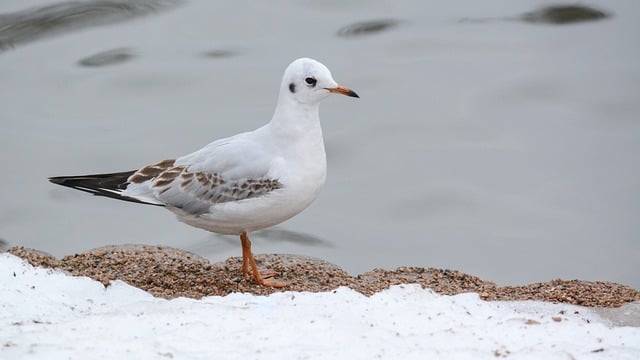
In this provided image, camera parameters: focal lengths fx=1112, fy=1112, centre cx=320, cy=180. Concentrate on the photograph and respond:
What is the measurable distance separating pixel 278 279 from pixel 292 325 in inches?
60.3

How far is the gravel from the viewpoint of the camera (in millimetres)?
4984

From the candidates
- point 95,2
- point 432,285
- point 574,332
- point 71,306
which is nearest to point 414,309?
point 574,332

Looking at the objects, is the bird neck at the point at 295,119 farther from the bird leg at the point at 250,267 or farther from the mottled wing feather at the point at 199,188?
the bird leg at the point at 250,267

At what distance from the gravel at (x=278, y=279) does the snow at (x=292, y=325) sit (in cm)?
24

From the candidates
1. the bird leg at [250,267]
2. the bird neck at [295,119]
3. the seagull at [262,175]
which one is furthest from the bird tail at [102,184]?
the bird neck at [295,119]

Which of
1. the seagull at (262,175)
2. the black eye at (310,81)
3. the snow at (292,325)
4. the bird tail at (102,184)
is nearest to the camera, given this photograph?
the snow at (292,325)

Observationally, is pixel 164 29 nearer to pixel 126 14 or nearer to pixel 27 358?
pixel 126 14

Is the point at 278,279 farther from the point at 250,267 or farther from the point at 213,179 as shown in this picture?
the point at 213,179

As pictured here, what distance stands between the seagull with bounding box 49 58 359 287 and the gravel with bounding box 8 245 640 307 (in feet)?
0.60

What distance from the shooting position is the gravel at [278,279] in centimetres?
498

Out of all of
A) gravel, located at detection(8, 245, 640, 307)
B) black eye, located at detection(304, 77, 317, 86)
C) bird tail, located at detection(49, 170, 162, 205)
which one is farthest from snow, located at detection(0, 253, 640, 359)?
black eye, located at detection(304, 77, 317, 86)

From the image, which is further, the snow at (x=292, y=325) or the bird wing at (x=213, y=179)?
the bird wing at (x=213, y=179)

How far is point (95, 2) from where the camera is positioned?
36.2 ft

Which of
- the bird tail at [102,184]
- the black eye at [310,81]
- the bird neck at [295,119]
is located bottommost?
the bird tail at [102,184]
